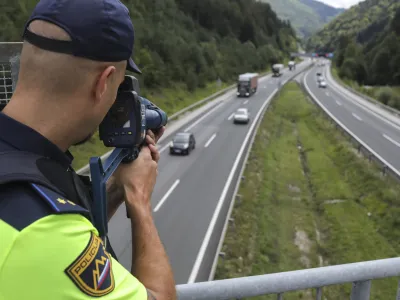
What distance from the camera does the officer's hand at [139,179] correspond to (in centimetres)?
184

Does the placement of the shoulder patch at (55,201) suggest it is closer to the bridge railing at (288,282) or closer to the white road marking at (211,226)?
the bridge railing at (288,282)

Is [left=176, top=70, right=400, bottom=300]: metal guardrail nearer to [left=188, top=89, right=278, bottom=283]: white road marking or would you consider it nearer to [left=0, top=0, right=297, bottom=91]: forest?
[left=188, top=89, right=278, bottom=283]: white road marking

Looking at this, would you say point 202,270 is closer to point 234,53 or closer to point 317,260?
point 317,260

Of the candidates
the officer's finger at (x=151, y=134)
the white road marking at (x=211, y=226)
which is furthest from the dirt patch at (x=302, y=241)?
the officer's finger at (x=151, y=134)

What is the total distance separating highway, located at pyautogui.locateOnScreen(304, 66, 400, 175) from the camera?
2885 centimetres

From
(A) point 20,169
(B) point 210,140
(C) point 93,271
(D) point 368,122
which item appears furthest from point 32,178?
(D) point 368,122

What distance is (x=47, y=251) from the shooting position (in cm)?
113

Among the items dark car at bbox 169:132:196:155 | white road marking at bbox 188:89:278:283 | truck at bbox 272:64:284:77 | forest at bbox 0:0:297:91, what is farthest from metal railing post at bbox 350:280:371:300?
truck at bbox 272:64:284:77

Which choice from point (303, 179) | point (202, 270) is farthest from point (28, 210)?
point (303, 179)

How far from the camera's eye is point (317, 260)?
16656 mm

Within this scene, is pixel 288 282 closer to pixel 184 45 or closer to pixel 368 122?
pixel 368 122

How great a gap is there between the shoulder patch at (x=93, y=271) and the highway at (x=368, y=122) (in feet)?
80.3

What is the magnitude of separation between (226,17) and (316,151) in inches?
2588

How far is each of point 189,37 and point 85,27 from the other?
65556 mm
